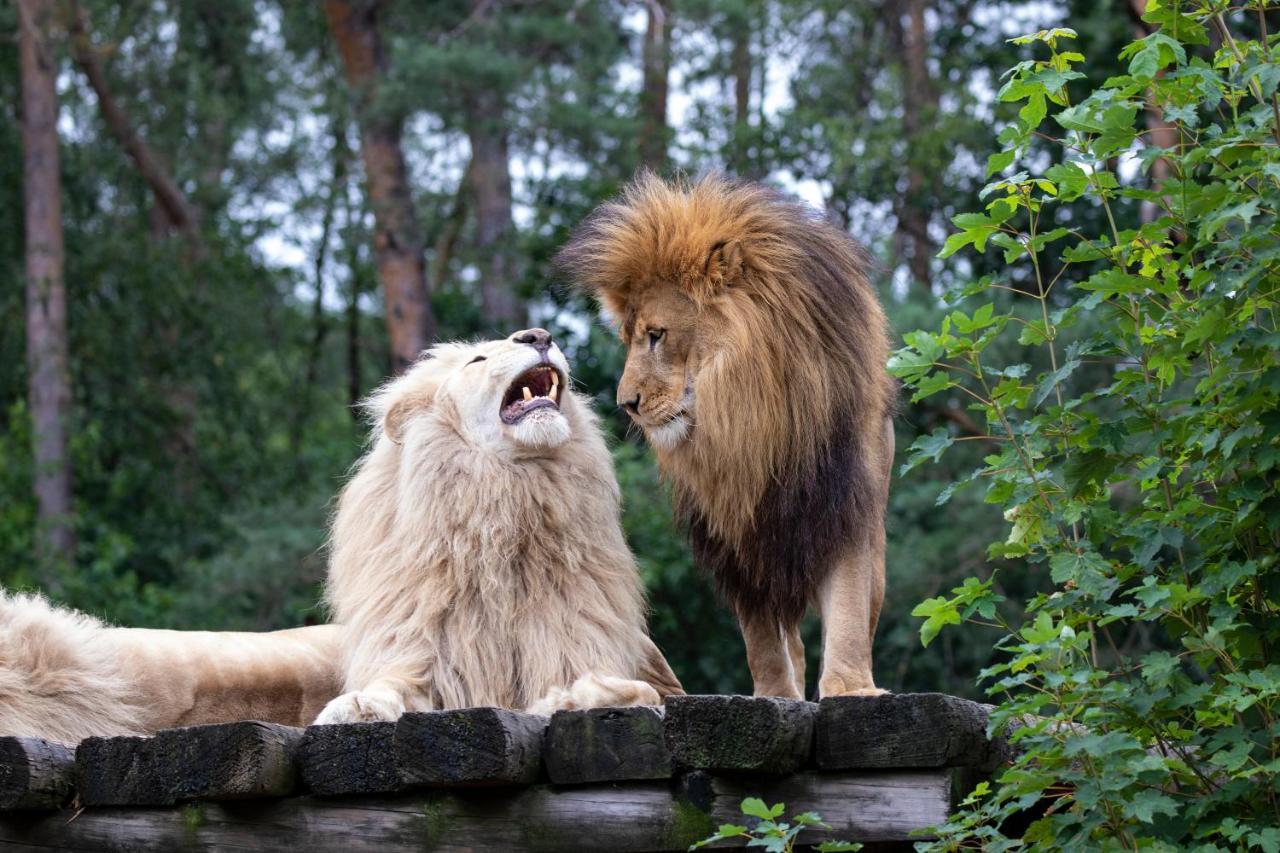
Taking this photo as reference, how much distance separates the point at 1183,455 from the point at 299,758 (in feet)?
5.11

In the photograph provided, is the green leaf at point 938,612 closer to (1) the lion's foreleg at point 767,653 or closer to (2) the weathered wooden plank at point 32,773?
(1) the lion's foreleg at point 767,653

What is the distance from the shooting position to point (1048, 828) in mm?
2766

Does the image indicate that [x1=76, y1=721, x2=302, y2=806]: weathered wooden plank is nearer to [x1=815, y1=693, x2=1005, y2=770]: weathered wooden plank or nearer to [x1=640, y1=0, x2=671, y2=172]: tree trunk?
[x1=815, y1=693, x2=1005, y2=770]: weathered wooden plank

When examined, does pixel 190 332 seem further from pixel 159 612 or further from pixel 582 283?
pixel 582 283

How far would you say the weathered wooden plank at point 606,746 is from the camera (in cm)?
281

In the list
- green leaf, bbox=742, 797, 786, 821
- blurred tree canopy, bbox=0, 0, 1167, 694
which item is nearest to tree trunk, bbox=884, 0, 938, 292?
blurred tree canopy, bbox=0, 0, 1167, 694

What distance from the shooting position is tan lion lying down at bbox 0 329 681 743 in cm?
357

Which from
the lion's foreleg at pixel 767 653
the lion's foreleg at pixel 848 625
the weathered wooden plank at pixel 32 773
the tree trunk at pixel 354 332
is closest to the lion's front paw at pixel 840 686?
the lion's foreleg at pixel 848 625

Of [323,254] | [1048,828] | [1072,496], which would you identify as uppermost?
[323,254]

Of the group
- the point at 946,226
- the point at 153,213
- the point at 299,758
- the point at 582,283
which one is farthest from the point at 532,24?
the point at 299,758

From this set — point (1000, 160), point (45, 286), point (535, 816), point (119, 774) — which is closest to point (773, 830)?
point (535, 816)

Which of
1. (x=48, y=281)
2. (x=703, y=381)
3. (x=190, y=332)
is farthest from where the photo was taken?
(x=190, y=332)

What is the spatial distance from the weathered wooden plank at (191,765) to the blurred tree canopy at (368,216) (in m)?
6.28

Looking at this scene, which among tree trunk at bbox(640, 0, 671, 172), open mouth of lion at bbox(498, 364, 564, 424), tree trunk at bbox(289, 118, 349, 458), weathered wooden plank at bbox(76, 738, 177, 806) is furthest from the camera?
tree trunk at bbox(289, 118, 349, 458)
